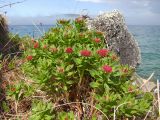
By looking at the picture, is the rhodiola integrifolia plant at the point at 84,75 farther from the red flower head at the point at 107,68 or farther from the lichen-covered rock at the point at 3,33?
the lichen-covered rock at the point at 3,33

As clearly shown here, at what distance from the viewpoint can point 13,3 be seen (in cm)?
684

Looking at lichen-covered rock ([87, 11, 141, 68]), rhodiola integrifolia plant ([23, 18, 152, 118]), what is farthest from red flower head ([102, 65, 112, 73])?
lichen-covered rock ([87, 11, 141, 68])

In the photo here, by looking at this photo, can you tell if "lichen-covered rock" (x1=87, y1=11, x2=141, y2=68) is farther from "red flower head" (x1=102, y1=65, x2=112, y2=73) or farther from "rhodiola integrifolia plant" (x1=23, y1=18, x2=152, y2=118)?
"red flower head" (x1=102, y1=65, x2=112, y2=73)

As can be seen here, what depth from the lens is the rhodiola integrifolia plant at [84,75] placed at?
424 cm

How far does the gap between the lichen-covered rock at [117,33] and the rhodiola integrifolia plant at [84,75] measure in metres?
2.76

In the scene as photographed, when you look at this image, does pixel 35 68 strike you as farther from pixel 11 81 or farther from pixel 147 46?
pixel 147 46

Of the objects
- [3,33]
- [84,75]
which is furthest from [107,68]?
[3,33]

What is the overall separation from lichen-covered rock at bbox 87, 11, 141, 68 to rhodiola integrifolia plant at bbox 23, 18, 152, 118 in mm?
2764

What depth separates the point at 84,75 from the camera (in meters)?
4.86

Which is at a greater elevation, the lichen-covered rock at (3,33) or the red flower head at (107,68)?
the lichen-covered rock at (3,33)

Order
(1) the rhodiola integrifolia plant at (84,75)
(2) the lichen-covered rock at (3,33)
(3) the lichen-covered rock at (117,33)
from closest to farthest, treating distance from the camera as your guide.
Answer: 1. (1) the rhodiola integrifolia plant at (84,75)
2. (2) the lichen-covered rock at (3,33)
3. (3) the lichen-covered rock at (117,33)

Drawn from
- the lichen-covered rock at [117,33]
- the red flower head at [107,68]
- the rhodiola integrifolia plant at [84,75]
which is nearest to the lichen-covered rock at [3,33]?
the lichen-covered rock at [117,33]

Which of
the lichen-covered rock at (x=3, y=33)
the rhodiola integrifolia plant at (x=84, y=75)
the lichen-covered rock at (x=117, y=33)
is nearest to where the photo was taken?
the rhodiola integrifolia plant at (x=84, y=75)

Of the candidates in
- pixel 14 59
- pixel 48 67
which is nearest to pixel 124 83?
pixel 48 67
